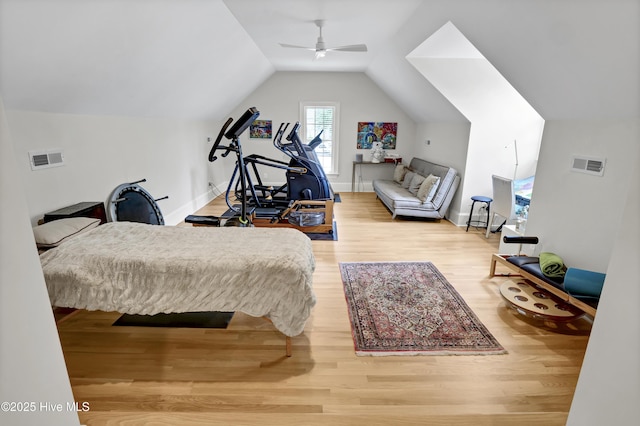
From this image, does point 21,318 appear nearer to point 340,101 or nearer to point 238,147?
point 238,147

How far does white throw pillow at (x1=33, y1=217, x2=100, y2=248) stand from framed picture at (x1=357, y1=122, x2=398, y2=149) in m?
5.80

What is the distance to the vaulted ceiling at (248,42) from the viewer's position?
1927 mm

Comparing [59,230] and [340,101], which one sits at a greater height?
[340,101]

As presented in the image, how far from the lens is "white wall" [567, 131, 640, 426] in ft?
3.02

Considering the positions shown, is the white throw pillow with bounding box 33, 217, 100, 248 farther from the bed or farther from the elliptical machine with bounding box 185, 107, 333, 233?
the elliptical machine with bounding box 185, 107, 333, 233

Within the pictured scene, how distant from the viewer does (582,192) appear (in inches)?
108

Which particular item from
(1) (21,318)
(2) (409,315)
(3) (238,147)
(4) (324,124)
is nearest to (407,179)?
(4) (324,124)

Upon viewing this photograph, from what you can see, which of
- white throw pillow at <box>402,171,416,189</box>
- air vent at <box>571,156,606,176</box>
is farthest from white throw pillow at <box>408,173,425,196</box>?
air vent at <box>571,156,606,176</box>

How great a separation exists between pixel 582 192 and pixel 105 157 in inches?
176

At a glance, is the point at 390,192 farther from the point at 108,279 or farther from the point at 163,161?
the point at 108,279

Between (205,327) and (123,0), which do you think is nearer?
(123,0)

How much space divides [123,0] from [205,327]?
2.34 m

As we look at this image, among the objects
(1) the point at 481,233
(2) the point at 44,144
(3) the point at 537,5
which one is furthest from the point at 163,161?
(1) the point at 481,233

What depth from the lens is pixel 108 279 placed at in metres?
2.07
